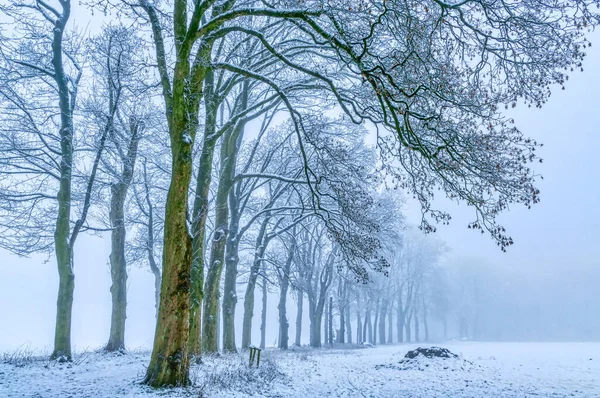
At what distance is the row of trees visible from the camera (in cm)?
757

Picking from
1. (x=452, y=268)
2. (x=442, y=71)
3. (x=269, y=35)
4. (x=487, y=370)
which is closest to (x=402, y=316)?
(x=452, y=268)

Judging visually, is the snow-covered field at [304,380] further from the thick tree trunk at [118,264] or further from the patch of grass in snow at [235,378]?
the thick tree trunk at [118,264]

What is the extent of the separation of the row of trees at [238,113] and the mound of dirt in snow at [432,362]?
4854mm

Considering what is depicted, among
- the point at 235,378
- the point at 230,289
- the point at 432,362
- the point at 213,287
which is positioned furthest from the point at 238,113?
the point at 432,362

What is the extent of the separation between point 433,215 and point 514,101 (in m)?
2.67

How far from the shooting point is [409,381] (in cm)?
1200

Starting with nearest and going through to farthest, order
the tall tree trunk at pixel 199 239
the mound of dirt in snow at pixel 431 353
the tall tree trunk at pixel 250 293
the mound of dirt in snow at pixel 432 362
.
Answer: the tall tree trunk at pixel 199 239, the mound of dirt in snow at pixel 432 362, the mound of dirt in snow at pixel 431 353, the tall tree trunk at pixel 250 293

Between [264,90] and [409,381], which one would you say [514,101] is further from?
[264,90]

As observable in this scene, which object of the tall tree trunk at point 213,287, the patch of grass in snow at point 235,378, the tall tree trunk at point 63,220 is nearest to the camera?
the patch of grass in snow at point 235,378

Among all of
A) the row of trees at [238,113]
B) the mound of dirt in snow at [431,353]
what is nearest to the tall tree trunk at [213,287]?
the row of trees at [238,113]

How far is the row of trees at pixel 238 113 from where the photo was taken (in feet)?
24.8

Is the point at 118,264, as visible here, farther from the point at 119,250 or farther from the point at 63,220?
the point at 63,220

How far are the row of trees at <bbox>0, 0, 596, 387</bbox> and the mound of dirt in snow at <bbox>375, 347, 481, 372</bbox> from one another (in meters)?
4.85

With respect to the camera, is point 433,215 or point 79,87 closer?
point 433,215
